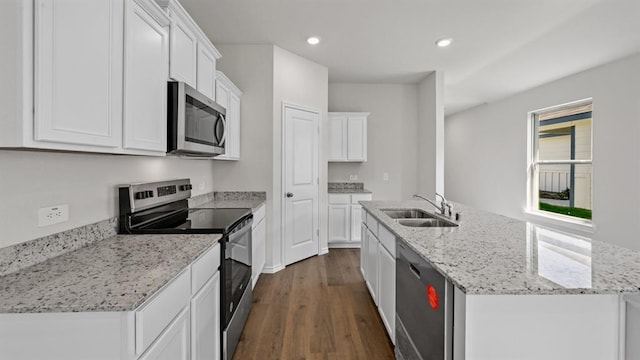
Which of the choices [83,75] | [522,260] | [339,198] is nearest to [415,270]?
[522,260]

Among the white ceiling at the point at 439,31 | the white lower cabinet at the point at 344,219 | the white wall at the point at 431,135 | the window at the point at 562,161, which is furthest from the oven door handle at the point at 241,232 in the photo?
the window at the point at 562,161

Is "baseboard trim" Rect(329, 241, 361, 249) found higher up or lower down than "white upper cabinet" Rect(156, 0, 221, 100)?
lower down

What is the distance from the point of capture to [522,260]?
127 centimetres

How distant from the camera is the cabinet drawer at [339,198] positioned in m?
4.61

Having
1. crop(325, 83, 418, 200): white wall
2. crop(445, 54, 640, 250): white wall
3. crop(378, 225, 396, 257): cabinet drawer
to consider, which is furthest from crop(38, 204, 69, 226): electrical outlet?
crop(445, 54, 640, 250): white wall

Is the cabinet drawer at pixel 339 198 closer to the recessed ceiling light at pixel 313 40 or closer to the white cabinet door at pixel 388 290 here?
the recessed ceiling light at pixel 313 40

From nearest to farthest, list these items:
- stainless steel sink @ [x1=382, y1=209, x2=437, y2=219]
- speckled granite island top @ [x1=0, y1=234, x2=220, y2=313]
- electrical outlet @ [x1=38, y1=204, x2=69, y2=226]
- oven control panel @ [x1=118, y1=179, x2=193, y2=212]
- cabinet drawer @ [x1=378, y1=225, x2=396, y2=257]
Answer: speckled granite island top @ [x1=0, y1=234, x2=220, y2=313], electrical outlet @ [x1=38, y1=204, x2=69, y2=226], oven control panel @ [x1=118, y1=179, x2=193, y2=212], cabinet drawer @ [x1=378, y1=225, x2=396, y2=257], stainless steel sink @ [x1=382, y1=209, x2=437, y2=219]

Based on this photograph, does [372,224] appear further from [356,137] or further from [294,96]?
[356,137]

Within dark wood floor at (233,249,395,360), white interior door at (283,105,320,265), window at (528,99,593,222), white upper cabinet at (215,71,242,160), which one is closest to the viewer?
dark wood floor at (233,249,395,360)

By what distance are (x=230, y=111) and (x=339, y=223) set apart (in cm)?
244

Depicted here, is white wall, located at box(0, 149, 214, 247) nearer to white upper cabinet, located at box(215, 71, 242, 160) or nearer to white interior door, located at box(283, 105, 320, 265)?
white upper cabinet, located at box(215, 71, 242, 160)

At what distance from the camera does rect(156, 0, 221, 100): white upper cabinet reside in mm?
1800

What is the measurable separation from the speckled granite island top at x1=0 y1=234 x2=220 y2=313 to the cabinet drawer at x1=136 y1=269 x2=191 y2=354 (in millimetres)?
49

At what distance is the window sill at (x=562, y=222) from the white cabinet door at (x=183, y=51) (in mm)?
5301
